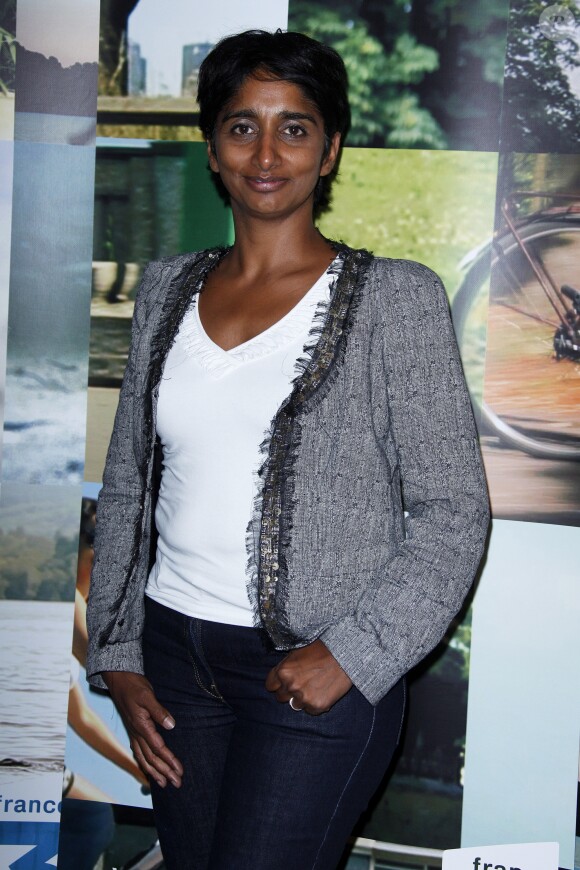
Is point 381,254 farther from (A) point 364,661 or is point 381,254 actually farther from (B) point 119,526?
(A) point 364,661

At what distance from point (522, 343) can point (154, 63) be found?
98 centimetres

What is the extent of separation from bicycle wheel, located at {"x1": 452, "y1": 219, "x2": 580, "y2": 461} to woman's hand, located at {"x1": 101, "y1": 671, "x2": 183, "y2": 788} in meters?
0.87

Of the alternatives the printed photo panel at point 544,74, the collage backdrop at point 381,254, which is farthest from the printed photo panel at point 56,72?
the printed photo panel at point 544,74

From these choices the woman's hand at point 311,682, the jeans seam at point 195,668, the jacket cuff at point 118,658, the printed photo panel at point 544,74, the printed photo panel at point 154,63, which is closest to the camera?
the woman's hand at point 311,682

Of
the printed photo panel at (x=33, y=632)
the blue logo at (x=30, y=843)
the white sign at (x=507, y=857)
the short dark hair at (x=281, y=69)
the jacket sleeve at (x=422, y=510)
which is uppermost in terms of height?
the short dark hair at (x=281, y=69)

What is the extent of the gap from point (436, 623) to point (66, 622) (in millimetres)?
1101

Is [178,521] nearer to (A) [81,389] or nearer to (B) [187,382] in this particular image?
(B) [187,382]

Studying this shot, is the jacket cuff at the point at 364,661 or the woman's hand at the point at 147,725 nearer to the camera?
the jacket cuff at the point at 364,661

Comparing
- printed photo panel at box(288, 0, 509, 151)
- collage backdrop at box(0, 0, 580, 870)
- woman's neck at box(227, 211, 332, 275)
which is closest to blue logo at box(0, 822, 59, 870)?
collage backdrop at box(0, 0, 580, 870)

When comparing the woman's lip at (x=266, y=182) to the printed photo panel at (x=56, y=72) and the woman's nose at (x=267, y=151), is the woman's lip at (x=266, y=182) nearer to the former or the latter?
the woman's nose at (x=267, y=151)

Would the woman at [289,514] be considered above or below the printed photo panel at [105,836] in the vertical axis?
above

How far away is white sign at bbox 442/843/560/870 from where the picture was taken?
179 centimetres

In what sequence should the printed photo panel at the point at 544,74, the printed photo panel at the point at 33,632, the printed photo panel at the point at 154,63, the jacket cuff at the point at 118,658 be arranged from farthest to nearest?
the printed photo panel at the point at 33,632 < the printed photo panel at the point at 154,63 < the printed photo panel at the point at 544,74 < the jacket cuff at the point at 118,658

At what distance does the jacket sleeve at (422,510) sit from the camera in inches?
45.4
